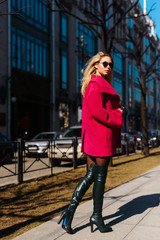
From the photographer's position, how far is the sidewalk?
362 cm

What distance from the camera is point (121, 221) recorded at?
4.15 meters

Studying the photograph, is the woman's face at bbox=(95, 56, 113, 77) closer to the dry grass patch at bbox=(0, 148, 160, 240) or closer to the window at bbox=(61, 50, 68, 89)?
the dry grass patch at bbox=(0, 148, 160, 240)

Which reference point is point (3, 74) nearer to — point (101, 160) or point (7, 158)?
point (7, 158)

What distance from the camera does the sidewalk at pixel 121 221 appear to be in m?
3.62

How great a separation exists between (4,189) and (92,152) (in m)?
4.12

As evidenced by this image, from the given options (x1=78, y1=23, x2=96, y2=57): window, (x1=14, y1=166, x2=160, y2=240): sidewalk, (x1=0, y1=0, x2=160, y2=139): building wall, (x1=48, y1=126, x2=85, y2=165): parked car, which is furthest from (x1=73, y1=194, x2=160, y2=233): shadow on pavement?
(x1=78, y1=23, x2=96, y2=57): window

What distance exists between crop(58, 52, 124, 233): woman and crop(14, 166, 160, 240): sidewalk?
0.15 m

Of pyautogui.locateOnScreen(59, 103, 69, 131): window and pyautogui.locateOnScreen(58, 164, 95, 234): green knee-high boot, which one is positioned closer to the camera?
→ pyautogui.locateOnScreen(58, 164, 95, 234): green knee-high boot

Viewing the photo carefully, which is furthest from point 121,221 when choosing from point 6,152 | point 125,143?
point 125,143

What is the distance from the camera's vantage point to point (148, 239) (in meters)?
3.46

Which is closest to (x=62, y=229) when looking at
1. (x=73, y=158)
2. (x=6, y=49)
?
(x=73, y=158)

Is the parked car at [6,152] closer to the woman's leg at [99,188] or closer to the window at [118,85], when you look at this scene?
the woman's leg at [99,188]

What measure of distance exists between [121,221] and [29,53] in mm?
23697

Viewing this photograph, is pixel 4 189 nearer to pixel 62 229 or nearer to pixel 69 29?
pixel 62 229
